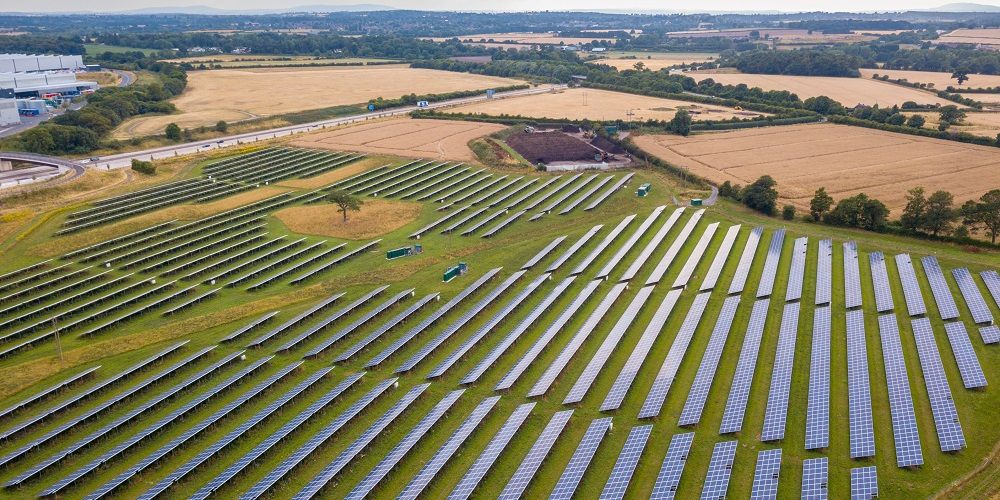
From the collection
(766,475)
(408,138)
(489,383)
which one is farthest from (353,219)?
(766,475)

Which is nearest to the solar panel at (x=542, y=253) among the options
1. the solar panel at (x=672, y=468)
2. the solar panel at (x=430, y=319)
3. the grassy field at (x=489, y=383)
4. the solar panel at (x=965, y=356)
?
the grassy field at (x=489, y=383)

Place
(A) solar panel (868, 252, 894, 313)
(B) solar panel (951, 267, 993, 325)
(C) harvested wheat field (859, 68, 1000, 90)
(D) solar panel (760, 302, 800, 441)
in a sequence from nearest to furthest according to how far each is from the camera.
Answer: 1. (D) solar panel (760, 302, 800, 441)
2. (B) solar panel (951, 267, 993, 325)
3. (A) solar panel (868, 252, 894, 313)
4. (C) harvested wheat field (859, 68, 1000, 90)

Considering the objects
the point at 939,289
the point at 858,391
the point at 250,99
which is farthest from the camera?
the point at 250,99

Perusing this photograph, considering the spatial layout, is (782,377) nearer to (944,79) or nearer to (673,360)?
(673,360)

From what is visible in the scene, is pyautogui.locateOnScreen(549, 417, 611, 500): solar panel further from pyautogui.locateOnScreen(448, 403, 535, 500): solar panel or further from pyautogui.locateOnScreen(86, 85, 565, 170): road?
pyautogui.locateOnScreen(86, 85, 565, 170): road

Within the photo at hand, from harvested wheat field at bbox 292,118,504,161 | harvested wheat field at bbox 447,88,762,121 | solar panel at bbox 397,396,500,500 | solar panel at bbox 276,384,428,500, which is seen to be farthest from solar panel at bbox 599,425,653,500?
harvested wheat field at bbox 447,88,762,121

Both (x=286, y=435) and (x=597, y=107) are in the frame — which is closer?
(x=286, y=435)
